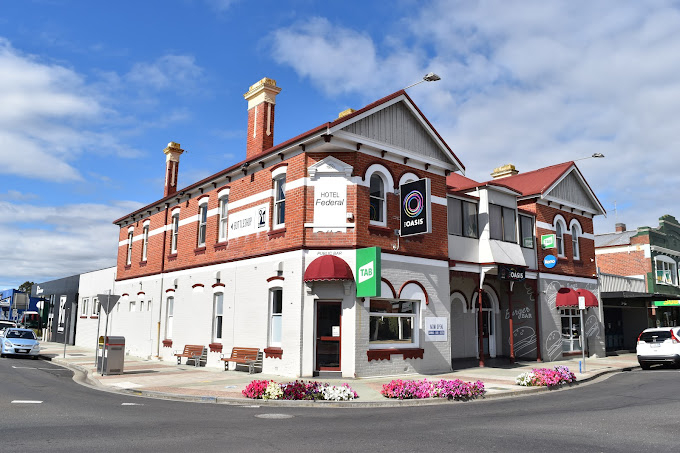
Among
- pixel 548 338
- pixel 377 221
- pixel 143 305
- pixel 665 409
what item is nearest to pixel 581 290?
pixel 548 338

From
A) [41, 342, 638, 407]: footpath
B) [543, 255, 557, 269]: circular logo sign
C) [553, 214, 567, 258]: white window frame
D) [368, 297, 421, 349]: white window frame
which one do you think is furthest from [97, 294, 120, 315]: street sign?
[553, 214, 567, 258]: white window frame

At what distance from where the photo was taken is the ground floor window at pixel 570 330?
81.8 ft

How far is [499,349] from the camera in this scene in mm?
23984

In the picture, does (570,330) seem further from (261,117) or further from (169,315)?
(169,315)

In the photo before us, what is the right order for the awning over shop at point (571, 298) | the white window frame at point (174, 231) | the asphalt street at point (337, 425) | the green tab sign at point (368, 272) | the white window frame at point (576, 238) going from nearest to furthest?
the asphalt street at point (337, 425)
the green tab sign at point (368, 272)
the awning over shop at point (571, 298)
the white window frame at point (174, 231)
the white window frame at point (576, 238)

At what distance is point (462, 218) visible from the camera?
68.8 feet

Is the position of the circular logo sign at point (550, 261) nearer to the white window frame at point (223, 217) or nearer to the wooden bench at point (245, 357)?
the wooden bench at point (245, 357)

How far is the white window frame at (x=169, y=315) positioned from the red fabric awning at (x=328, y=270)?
11.4 meters

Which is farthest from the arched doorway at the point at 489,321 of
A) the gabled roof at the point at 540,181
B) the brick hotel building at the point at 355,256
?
the gabled roof at the point at 540,181

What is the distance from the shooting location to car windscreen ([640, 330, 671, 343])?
66.5 ft

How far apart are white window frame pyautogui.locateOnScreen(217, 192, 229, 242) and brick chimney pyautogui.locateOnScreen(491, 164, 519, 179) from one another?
16474mm

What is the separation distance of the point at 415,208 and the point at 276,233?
4.86m

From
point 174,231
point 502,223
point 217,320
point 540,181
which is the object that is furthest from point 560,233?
point 174,231

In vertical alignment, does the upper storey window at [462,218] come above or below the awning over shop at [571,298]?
above
